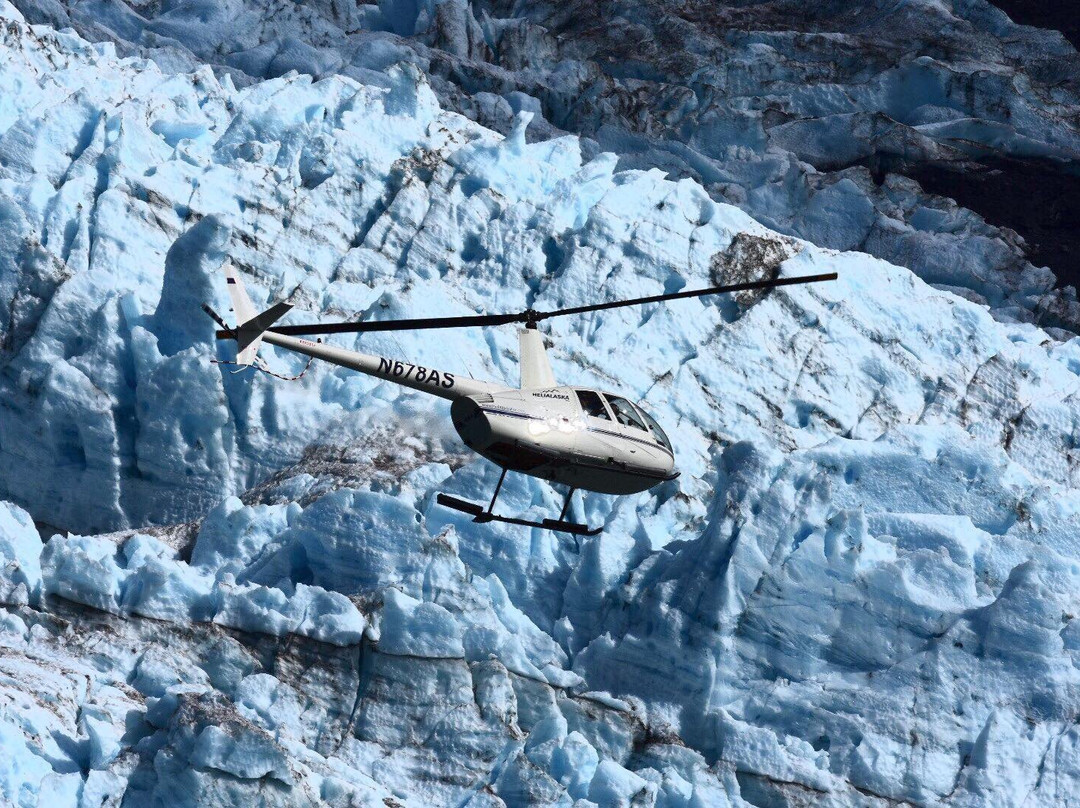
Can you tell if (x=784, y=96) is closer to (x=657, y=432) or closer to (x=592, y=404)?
(x=657, y=432)

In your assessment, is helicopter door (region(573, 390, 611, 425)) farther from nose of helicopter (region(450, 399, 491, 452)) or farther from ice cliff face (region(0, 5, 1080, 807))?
ice cliff face (region(0, 5, 1080, 807))

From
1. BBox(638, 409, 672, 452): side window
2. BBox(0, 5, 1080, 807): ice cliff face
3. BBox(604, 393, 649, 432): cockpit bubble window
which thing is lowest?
BBox(0, 5, 1080, 807): ice cliff face

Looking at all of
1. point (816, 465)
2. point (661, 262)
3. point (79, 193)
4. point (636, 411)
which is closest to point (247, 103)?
point (79, 193)

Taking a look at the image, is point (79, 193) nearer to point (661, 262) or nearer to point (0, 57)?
point (0, 57)

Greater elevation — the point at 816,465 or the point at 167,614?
the point at 816,465

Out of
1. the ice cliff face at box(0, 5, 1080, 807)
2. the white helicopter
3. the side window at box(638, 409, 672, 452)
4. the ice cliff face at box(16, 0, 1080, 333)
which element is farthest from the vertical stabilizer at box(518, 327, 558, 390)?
the ice cliff face at box(16, 0, 1080, 333)

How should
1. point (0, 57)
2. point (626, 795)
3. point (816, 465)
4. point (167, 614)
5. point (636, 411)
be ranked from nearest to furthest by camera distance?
point (636, 411) → point (626, 795) → point (167, 614) → point (816, 465) → point (0, 57)

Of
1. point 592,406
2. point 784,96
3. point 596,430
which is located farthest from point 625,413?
point 784,96
